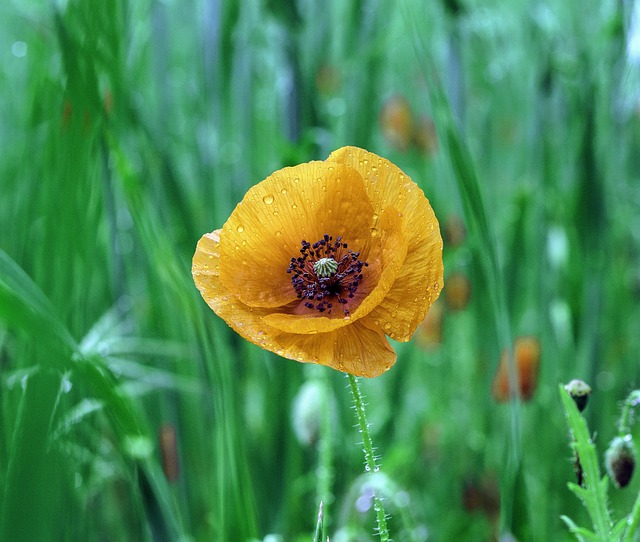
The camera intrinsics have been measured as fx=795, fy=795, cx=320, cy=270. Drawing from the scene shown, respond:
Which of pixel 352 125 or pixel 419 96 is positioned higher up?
pixel 419 96

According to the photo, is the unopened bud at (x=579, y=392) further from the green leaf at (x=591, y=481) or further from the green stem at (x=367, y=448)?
the green stem at (x=367, y=448)

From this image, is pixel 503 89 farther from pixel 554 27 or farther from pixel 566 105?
pixel 566 105

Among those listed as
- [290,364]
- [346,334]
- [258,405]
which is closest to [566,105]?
[290,364]

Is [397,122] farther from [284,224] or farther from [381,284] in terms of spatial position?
[381,284]

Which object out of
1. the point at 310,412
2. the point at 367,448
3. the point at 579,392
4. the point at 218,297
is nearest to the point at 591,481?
the point at 579,392

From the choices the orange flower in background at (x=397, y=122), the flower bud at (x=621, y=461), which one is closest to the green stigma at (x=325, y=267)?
the flower bud at (x=621, y=461)

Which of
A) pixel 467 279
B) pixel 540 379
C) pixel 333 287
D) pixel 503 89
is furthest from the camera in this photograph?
pixel 503 89
